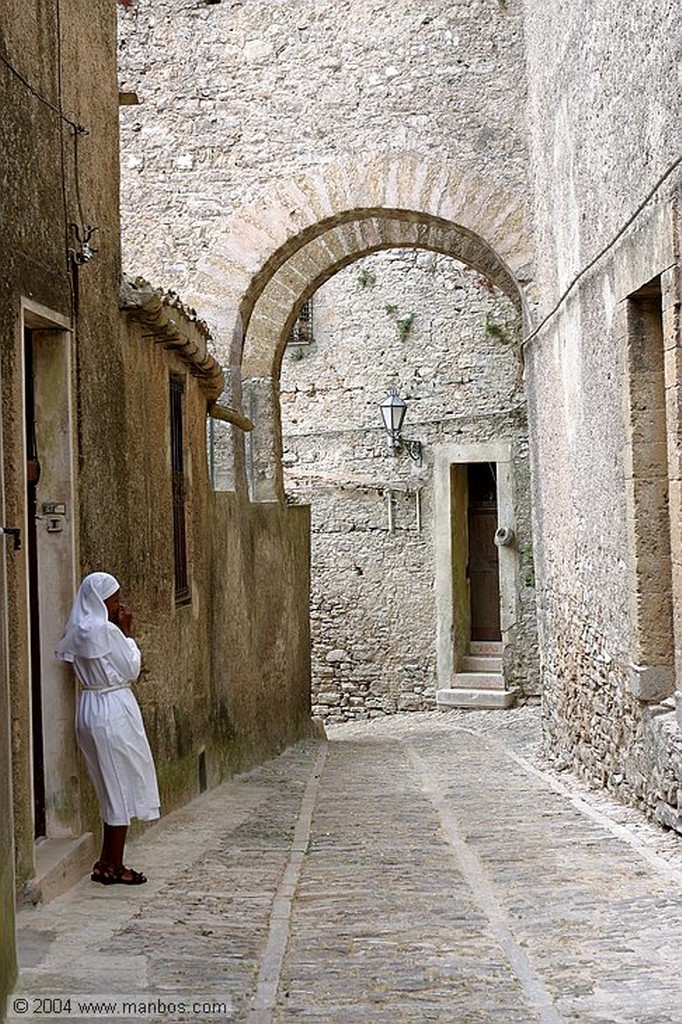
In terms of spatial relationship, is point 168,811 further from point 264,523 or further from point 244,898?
point 264,523

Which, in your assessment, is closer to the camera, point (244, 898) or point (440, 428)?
point (244, 898)

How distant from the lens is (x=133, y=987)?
398 centimetres

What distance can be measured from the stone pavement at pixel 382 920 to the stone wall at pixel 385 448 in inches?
374

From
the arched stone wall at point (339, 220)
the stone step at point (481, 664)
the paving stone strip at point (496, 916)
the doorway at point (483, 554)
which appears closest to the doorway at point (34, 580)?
the paving stone strip at point (496, 916)

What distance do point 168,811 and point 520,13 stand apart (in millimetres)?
7636

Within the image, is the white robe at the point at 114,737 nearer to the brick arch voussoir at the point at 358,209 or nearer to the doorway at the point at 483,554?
the brick arch voussoir at the point at 358,209

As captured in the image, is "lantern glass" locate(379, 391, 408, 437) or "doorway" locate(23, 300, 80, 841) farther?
"lantern glass" locate(379, 391, 408, 437)

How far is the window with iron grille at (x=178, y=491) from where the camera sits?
27.8 ft

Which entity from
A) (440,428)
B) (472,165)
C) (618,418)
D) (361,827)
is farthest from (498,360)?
(361,827)

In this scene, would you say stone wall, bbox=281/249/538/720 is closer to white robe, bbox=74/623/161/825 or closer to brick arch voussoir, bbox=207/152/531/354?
brick arch voussoir, bbox=207/152/531/354

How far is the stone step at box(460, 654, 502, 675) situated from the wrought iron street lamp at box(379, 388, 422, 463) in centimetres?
263

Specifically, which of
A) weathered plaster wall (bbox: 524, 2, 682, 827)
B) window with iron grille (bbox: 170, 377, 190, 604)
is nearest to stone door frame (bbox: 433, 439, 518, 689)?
weathered plaster wall (bbox: 524, 2, 682, 827)

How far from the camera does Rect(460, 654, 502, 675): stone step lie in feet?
59.2

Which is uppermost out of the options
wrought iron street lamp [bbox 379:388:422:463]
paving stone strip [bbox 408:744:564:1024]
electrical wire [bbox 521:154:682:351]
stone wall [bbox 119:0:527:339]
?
stone wall [bbox 119:0:527:339]
